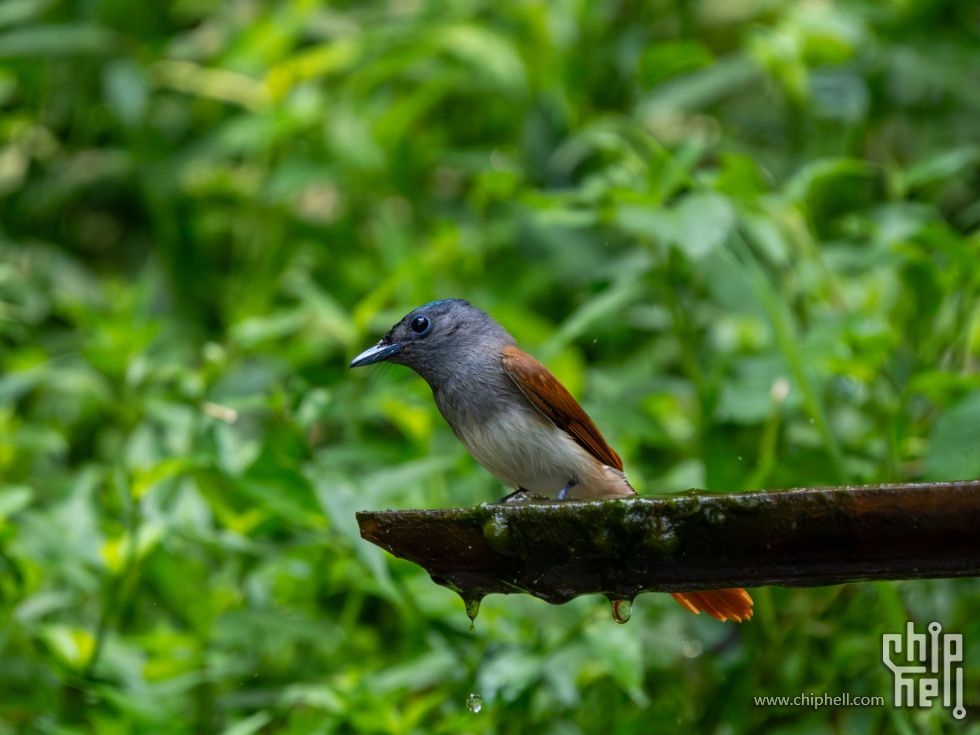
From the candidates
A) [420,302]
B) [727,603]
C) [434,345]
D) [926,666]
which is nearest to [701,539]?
[727,603]

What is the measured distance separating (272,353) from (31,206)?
1656mm

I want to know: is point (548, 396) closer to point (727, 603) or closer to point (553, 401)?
point (553, 401)

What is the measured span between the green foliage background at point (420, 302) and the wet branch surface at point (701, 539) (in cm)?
78

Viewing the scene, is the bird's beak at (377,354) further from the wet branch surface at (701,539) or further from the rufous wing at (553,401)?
the wet branch surface at (701,539)

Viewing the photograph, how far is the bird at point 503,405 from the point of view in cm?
246

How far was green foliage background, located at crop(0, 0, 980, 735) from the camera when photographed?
114 inches

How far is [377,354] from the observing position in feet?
8.32

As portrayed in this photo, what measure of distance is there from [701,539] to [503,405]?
2.75ft

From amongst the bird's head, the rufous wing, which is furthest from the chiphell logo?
the bird's head

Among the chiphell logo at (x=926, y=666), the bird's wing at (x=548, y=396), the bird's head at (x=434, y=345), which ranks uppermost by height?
the bird's head at (x=434, y=345)

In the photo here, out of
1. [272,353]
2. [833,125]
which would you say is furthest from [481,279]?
[833,125]

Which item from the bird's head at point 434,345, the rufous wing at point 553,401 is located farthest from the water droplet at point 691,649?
the bird's head at point 434,345

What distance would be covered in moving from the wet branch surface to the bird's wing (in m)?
0.66

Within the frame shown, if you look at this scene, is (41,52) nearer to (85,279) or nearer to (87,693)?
(85,279)
